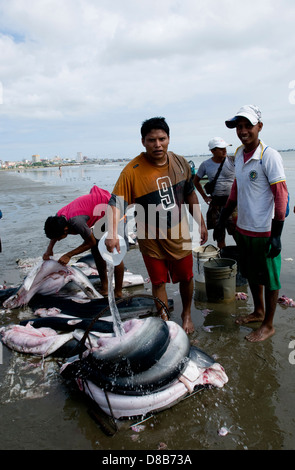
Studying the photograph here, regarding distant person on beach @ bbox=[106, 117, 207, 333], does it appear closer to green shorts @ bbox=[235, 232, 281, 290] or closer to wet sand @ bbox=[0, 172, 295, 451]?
green shorts @ bbox=[235, 232, 281, 290]

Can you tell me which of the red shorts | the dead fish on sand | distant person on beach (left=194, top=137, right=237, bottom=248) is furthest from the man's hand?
distant person on beach (left=194, top=137, right=237, bottom=248)

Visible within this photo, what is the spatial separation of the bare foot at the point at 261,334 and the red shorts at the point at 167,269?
960mm

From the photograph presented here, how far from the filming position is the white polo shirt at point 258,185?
343 centimetres

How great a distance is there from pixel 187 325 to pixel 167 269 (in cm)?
76

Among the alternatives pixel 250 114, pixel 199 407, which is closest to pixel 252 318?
pixel 199 407

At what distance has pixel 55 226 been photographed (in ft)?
16.0

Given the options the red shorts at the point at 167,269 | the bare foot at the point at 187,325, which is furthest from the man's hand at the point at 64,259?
the bare foot at the point at 187,325

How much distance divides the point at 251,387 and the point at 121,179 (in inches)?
94.5

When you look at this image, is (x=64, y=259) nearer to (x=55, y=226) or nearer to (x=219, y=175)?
(x=55, y=226)

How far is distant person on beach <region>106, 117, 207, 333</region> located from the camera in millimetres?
3531

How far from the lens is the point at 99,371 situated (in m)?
2.77

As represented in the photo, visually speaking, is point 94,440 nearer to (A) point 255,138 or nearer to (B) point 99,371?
(B) point 99,371

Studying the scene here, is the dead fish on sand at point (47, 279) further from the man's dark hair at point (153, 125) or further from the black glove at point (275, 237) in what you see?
the black glove at point (275, 237)
